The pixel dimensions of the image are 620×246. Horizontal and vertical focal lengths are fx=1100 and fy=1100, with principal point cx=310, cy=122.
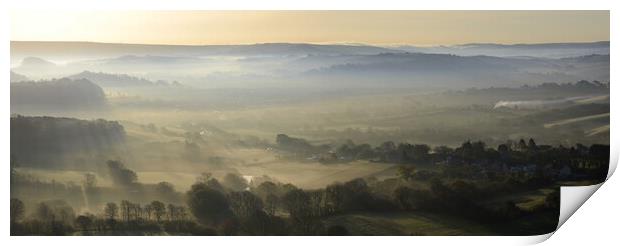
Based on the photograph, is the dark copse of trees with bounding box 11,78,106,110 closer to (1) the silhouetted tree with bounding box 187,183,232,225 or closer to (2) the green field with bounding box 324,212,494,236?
(1) the silhouetted tree with bounding box 187,183,232,225

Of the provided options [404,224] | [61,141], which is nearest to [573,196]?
[404,224]

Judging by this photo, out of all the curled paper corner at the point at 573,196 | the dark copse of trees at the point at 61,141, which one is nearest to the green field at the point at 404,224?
the curled paper corner at the point at 573,196

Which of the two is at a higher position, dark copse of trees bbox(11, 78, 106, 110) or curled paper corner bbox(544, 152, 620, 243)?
dark copse of trees bbox(11, 78, 106, 110)

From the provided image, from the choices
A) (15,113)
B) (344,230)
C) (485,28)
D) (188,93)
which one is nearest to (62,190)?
(15,113)

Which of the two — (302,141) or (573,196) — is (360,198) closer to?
(302,141)

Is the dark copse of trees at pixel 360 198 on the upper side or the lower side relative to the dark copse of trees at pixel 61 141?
lower

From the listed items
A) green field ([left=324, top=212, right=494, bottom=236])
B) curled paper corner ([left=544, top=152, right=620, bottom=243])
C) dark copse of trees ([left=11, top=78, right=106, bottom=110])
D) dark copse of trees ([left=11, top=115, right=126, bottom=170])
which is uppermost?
dark copse of trees ([left=11, top=78, right=106, bottom=110])

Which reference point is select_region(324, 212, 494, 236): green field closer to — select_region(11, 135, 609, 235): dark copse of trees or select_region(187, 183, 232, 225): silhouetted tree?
select_region(11, 135, 609, 235): dark copse of trees

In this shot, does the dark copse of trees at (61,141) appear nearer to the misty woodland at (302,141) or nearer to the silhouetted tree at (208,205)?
the misty woodland at (302,141)

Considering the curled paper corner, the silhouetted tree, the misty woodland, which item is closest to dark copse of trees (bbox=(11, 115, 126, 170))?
the misty woodland
